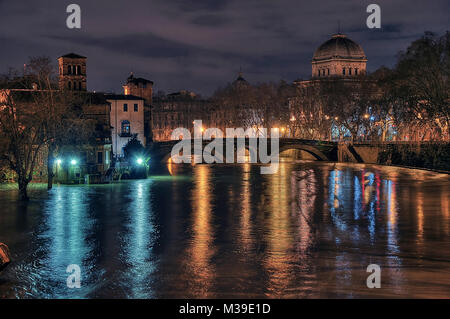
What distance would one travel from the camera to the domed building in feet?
405

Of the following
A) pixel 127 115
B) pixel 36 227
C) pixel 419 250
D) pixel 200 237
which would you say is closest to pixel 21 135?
pixel 36 227

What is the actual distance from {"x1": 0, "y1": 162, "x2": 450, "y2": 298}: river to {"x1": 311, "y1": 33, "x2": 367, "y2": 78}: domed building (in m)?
89.7

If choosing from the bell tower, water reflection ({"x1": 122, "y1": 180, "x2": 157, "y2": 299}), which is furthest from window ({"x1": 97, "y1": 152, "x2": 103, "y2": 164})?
water reflection ({"x1": 122, "y1": 180, "x2": 157, "y2": 299})

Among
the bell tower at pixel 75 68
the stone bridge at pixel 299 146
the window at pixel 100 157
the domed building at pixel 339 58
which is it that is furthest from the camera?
the domed building at pixel 339 58

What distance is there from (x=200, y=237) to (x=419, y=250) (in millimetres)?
7390

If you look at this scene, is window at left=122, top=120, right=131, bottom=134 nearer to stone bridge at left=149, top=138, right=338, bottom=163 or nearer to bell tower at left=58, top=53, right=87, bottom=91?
bell tower at left=58, top=53, right=87, bottom=91

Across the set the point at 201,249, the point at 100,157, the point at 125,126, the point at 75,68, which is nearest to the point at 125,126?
the point at 125,126

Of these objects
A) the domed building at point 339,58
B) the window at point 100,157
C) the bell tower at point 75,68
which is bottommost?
the window at point 100,157

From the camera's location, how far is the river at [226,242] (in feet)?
46.8

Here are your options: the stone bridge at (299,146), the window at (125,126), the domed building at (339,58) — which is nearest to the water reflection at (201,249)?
the stone bridge at (299,146)

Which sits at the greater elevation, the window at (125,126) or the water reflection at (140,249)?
the window at (125,126)

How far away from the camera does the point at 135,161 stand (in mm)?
50219

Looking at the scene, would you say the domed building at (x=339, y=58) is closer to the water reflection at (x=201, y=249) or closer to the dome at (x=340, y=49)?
the dome at (x=340, y=49)
